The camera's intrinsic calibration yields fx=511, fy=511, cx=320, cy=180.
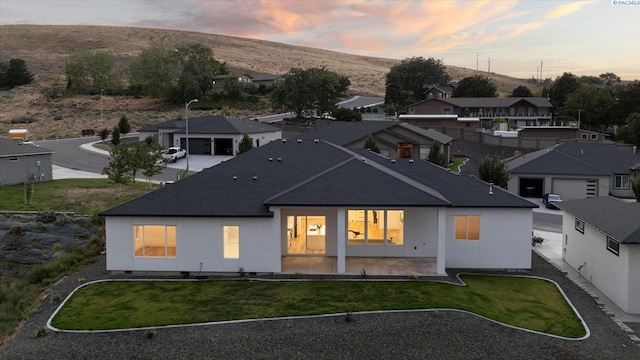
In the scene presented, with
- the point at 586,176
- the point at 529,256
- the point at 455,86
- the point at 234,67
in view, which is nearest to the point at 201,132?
the point at 586,176

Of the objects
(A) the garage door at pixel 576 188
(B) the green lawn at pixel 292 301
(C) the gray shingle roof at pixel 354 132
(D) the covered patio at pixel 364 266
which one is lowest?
(B) the green lawn at pixel 292 301

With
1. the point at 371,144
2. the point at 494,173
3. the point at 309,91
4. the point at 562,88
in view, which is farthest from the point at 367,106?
the point at 494,173

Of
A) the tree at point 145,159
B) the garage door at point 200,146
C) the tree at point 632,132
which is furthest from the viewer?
the tree at point 632,132

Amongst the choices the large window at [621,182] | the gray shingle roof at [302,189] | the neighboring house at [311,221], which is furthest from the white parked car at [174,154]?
the large window at [621,182]

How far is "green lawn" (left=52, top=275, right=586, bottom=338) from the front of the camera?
1700cm

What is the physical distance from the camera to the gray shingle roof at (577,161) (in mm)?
44344

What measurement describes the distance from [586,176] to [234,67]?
477 ft

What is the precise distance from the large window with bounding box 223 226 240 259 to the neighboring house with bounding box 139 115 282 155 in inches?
1623

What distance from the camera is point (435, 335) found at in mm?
15562

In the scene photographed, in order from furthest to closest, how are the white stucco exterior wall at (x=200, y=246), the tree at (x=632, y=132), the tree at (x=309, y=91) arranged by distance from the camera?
the tree at (x=309, y=91)
the tree at (x=632, y=132)
the white stucco exterior wall at (x=200, y=246)

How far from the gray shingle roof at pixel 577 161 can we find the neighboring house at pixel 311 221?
22.8 metres

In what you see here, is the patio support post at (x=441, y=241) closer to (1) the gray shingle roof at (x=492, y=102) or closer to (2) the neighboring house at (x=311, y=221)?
(2) the neighboring house at (x=311, y=221)

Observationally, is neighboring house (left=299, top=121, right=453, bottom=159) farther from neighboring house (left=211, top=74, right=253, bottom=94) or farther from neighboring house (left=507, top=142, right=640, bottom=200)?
neighboring house (left=211, top=74, right=253, bottom=94)

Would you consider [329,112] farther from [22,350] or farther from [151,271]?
[22,350]
